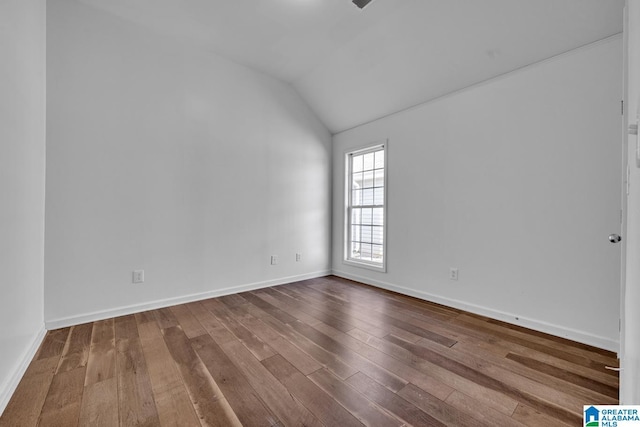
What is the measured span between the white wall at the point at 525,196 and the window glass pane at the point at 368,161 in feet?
2.03

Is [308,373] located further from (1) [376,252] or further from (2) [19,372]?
(1) [376,252]

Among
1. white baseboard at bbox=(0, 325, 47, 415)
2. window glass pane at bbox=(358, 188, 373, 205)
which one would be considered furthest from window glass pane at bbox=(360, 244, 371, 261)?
white baseboard at bbox=(0, 325, 47, 415)

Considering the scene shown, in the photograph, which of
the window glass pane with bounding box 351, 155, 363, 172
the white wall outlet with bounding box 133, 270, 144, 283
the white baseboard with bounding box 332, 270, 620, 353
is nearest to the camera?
the white baseboard with bounding box 332, 270, 620, 353

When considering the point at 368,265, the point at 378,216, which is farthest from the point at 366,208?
the point at 368,265

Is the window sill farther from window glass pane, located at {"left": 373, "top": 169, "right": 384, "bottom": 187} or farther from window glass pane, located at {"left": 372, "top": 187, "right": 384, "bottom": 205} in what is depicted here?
window glass pane, located at {"left": 373, "top": 169, "right": 384, "bottom": 187}

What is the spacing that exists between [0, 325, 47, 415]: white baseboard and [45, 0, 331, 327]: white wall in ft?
1.08

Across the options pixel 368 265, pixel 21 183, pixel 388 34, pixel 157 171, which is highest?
pixel 388 34

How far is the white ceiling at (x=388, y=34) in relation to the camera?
2.04 m

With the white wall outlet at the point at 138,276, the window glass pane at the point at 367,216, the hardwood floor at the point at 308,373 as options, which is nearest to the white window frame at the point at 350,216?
the window glass pane at the point at 367,216

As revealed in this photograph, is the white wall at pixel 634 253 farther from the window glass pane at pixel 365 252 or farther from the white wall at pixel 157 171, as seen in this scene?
the white wall at pixel 157 171

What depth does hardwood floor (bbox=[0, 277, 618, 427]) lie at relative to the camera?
1305mm

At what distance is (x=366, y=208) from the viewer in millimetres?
3887

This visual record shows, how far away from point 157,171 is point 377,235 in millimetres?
2742

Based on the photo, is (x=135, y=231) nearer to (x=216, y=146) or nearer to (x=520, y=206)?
(x=216, y=146)
